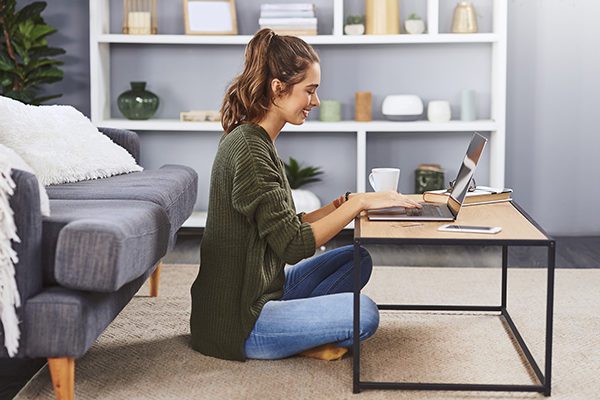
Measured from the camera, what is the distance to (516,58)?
5.00 metres

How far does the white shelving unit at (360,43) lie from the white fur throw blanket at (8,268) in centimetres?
252

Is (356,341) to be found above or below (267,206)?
below

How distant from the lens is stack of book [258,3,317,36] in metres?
4.79

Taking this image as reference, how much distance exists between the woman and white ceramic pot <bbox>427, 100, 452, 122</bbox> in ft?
7.06

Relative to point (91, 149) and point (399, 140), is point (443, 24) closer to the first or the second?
point (399, 140)

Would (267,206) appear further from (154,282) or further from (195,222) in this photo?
(195,222)

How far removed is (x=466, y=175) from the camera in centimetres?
284

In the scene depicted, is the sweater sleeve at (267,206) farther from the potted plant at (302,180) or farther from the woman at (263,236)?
the potted plant at (302,180)

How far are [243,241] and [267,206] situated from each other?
169 millimetres

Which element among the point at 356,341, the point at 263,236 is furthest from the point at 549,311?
the point at 263,236

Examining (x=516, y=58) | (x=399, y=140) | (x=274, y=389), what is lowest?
(x=274, y=389)

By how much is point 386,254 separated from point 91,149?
1.56 meters

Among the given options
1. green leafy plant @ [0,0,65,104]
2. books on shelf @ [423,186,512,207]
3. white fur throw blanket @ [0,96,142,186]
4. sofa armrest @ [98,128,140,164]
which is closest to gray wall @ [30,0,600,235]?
green leafy plant @ [0,0,65,104]

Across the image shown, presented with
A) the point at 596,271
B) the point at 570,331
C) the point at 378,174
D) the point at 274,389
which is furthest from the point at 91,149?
the point at 596,271
